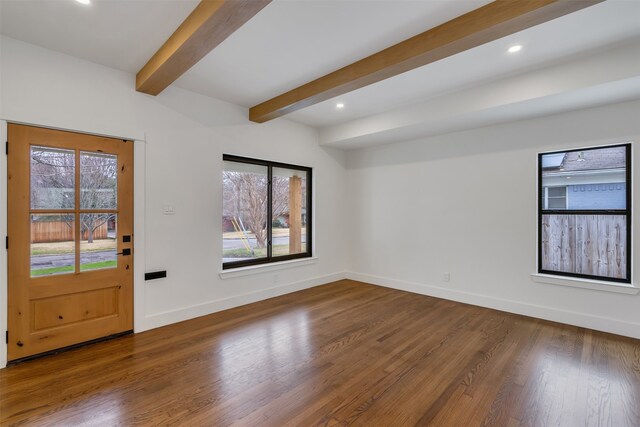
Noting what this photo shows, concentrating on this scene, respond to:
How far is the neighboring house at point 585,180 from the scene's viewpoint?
3.34 m

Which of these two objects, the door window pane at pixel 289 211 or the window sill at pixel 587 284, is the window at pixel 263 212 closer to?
the door window pane at pixel 289 211

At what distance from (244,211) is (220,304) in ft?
4.49

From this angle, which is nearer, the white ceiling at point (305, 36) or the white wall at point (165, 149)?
the white ceiling at point (305, 36)

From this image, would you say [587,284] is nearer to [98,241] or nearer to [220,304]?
[220,304]

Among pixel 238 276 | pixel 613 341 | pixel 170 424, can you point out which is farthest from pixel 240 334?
pixel 613 341

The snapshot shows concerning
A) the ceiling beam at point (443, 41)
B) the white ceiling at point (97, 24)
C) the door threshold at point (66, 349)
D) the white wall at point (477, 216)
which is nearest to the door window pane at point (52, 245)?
the door threshold at point (66, 349)

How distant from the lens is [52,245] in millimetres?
2777

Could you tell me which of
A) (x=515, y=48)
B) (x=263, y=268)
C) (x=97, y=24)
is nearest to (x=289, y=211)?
(x=263, y=268)

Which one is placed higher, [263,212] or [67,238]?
[263,212]

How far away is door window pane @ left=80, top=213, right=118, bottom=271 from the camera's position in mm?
2961

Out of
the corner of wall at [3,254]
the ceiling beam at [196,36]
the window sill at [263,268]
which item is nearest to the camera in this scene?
the ceiling beam at [196,36]

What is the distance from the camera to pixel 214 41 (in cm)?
230

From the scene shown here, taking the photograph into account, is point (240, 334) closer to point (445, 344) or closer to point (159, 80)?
point (445, 344)

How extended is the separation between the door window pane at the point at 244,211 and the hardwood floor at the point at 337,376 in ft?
3.56
